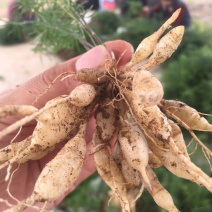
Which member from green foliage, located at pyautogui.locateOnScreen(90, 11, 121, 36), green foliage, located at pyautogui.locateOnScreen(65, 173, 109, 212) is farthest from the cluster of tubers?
green foliage, located at pyautogui.locateOnScreen(90, 11, 121, 36)

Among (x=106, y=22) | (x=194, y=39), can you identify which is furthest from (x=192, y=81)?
(x=106, y=22)

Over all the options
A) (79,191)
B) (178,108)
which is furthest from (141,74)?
(79,191)

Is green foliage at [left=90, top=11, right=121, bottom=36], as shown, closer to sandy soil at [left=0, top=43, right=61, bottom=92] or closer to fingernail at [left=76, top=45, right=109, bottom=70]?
sandy soil at [left=0, top=43, right=61, bottom=92]

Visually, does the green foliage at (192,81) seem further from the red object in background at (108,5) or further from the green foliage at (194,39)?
the red object in background at (108,5)

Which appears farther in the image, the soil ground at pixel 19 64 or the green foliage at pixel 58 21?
the soil ground at pixel 19 64

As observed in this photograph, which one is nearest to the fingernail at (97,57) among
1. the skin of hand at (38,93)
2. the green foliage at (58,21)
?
the skin of hand at (38,93)

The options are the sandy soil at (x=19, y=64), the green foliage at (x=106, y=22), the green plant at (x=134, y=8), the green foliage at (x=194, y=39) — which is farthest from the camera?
the green plant at (x=134, y=8)
